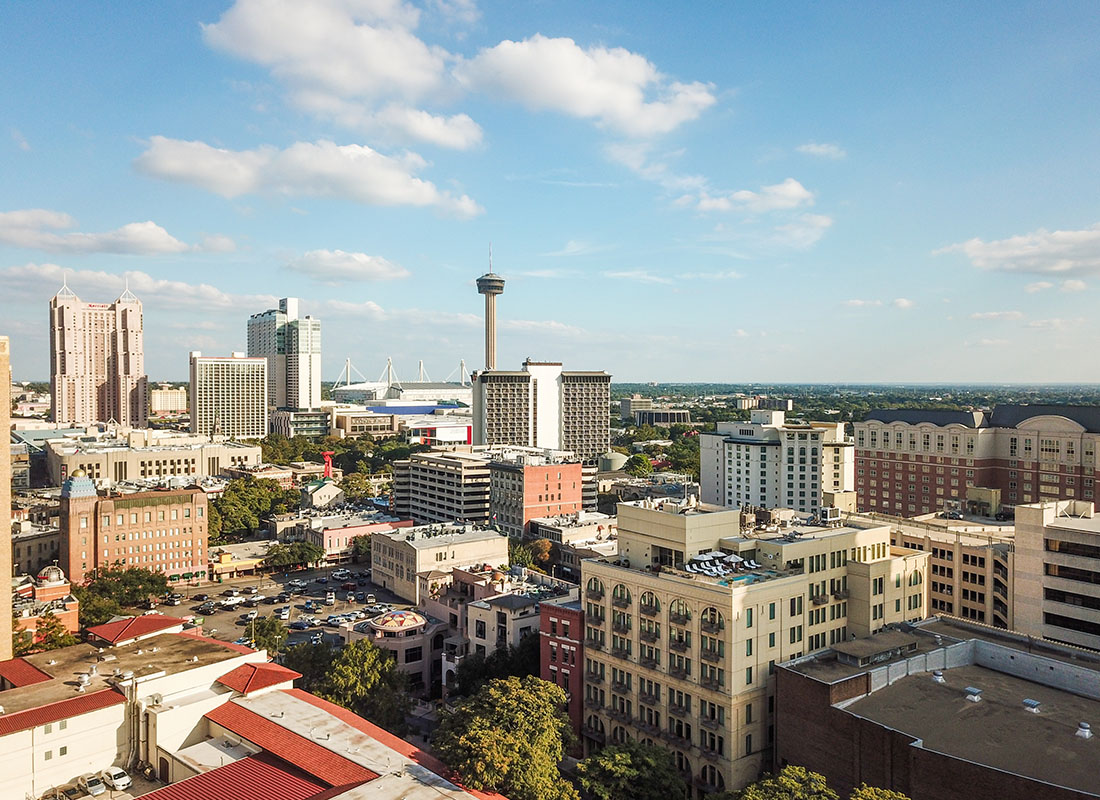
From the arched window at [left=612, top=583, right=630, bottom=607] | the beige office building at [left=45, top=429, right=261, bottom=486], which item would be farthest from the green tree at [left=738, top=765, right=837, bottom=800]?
the beige office building at [left=45, top=429, right=261, bottom=486]

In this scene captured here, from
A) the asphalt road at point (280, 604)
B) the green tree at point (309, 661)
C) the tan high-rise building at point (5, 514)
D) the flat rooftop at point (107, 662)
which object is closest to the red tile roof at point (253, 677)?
the flat rooftop at point (107, 662)

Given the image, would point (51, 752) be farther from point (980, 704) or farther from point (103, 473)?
point (103, 473)

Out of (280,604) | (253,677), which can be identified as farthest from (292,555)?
(253,677)

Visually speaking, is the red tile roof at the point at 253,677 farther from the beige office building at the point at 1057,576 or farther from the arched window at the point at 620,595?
the beige office building at the point at 1057,576

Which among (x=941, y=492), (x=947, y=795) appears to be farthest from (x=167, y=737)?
(x=941, y=492)

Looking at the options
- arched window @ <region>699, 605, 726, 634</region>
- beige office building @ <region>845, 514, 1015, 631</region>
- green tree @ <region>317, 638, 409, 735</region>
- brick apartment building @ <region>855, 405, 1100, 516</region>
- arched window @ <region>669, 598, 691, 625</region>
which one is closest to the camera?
arched window @ <region>699, 605, 726, 634</region>

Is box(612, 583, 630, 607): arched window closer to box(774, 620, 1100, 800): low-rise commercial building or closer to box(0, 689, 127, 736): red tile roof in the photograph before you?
box(774, 620, 1100, 800): low-rise commercial building
